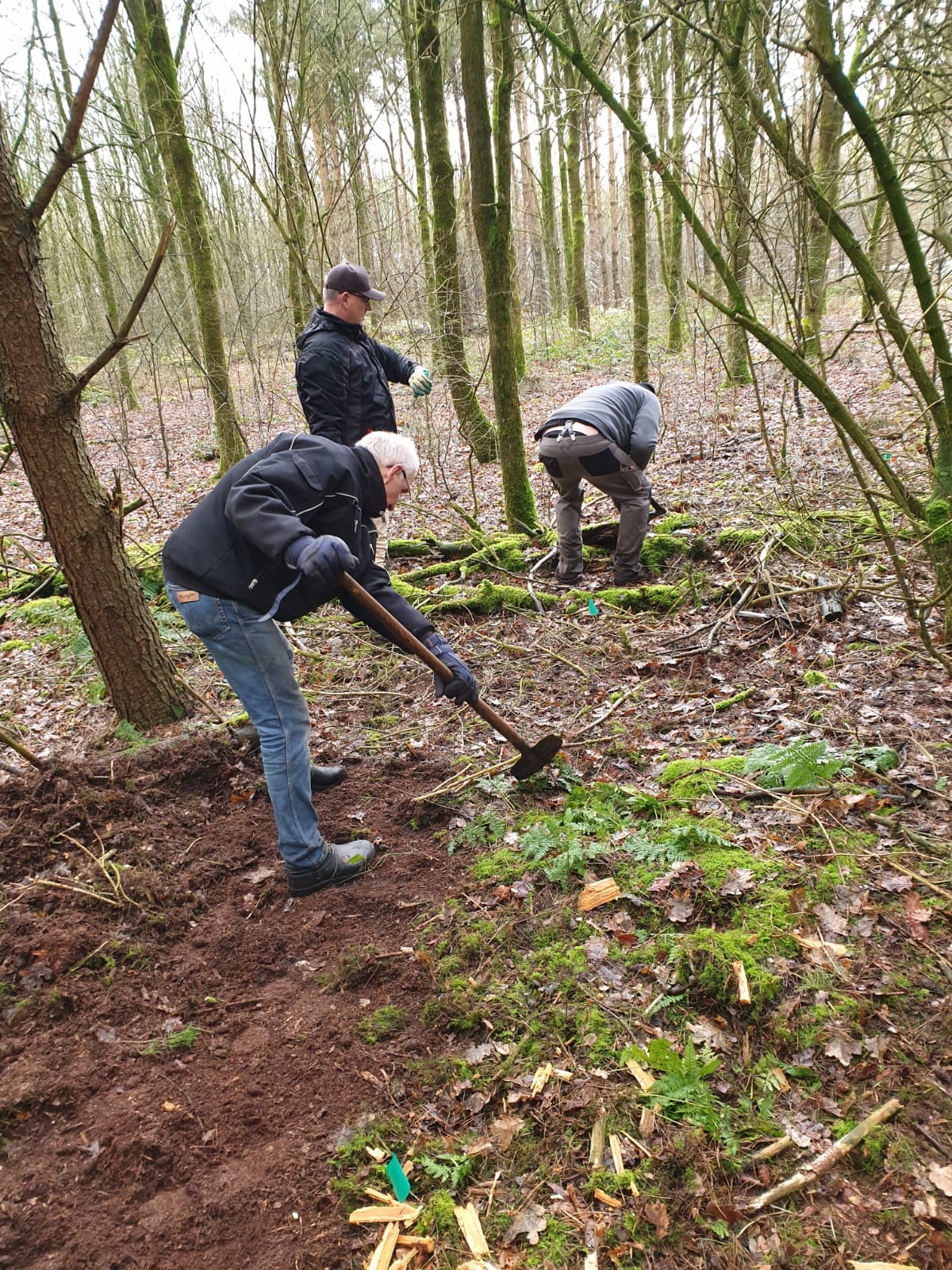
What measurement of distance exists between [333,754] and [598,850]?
1973mm

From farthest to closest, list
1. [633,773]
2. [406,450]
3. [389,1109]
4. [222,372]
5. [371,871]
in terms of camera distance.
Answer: [222,372] < [633,773] < [371,871] < [406,450] < [389,1109]

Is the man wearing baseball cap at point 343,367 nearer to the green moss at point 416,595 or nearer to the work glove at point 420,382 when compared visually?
the work glove at point 420,382

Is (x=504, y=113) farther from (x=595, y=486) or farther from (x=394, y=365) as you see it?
(x=595, y=486)

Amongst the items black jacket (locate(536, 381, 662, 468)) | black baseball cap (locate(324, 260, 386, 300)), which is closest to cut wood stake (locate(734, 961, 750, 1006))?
black jacket (locate(536, 381, 662, 468))

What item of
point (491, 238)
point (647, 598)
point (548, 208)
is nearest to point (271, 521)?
point (647, 598)

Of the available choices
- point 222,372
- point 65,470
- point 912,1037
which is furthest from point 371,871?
point 222,372

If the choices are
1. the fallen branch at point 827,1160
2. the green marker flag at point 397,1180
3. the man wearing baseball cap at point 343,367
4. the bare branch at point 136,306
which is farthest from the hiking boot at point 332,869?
the man wearing baseball cap at point 343,367

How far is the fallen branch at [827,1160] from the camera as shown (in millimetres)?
2016

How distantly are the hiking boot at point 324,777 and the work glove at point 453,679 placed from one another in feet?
3.25

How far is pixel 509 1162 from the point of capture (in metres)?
2.25

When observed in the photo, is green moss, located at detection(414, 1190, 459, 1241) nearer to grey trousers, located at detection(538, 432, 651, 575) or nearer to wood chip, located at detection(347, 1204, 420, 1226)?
wood chip, located at detection(347, 1204, 420, 1226)

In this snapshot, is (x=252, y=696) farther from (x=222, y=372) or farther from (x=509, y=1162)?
(x=222, y=372)

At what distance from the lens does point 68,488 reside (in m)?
4.25

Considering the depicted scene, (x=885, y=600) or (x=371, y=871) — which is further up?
(x=885, y=600)
